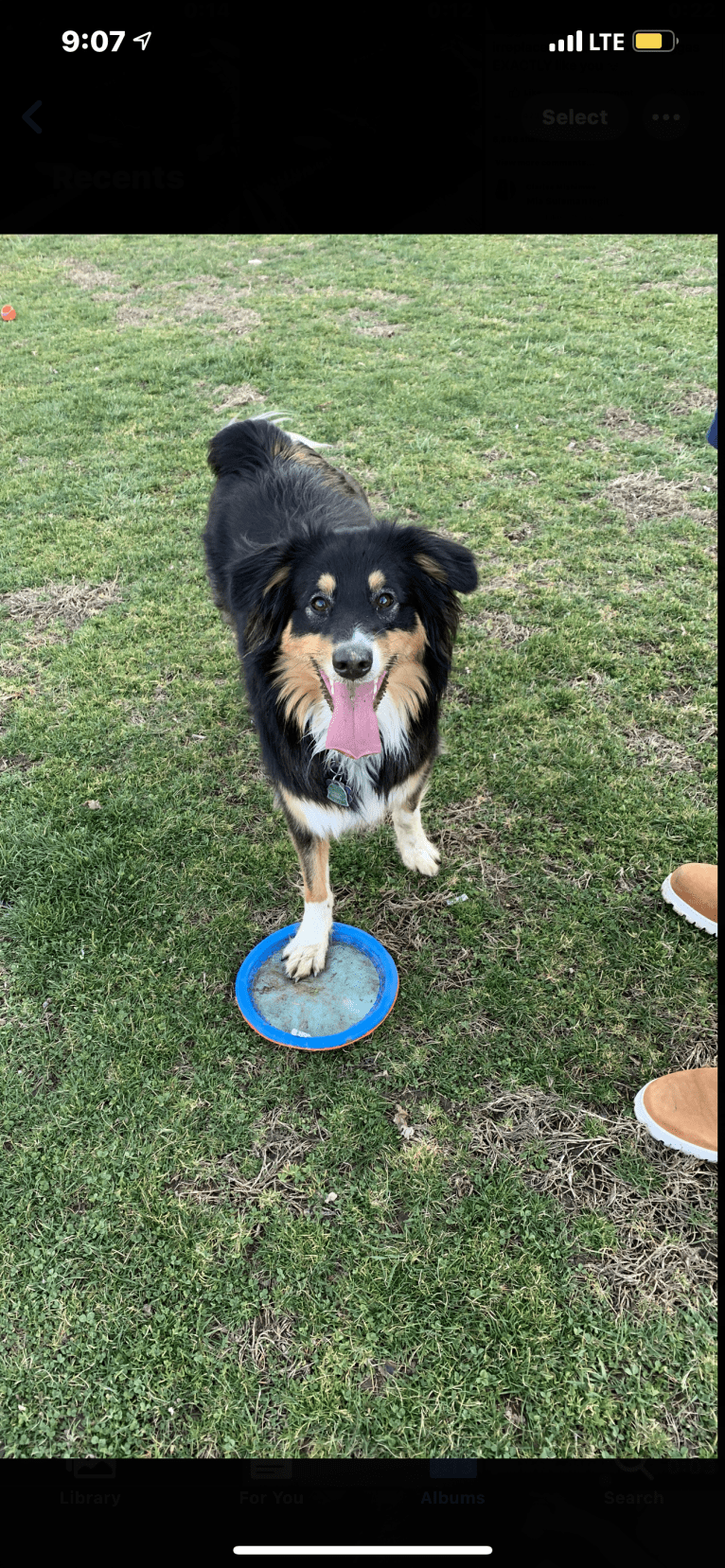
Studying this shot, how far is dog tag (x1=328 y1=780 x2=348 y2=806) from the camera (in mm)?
2875

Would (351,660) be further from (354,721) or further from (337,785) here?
(337,785)

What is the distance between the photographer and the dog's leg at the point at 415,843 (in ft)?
10.8

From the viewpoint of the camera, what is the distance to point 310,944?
306cm

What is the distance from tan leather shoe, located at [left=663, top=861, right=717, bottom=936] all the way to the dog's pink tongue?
55.6 inches

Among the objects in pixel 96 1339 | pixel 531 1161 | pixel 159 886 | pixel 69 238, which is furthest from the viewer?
pixel 69 238

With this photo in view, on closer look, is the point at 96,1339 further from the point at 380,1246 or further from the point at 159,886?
the point at 159,886

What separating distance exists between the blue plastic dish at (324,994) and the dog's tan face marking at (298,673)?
0.93m
